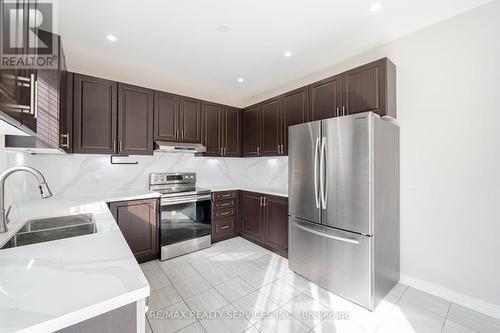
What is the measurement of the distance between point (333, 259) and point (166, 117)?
300 cm

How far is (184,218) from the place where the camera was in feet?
10.3

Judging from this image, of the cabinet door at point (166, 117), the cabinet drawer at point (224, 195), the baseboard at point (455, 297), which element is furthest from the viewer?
the cabinet drawer at point (224, 195)

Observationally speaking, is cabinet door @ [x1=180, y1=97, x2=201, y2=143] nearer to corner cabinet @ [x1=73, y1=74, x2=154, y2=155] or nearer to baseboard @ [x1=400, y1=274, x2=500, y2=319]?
corner cabinet @ [x1=73, y1=74, x2=154, y2=155]

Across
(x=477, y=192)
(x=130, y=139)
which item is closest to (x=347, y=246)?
(x=477, y=192)

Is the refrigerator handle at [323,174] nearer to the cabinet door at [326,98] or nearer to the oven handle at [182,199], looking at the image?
the cabinet door at [326,98]

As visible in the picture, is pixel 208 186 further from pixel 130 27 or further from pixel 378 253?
pixel 378 253

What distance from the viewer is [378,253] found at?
1993 mm

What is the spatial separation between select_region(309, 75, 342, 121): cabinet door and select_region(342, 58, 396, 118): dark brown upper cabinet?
8cm

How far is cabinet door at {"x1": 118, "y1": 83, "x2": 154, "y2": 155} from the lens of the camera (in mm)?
2842

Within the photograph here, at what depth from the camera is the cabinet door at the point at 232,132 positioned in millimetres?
3896

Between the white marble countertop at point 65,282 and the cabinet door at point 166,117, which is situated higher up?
the cabinet door at point 166,117

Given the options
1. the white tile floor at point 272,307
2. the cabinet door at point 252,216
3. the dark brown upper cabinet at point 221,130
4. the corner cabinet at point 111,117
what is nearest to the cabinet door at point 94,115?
the corner cabinet at point 111,117

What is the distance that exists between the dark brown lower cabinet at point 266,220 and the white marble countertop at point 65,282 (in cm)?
222

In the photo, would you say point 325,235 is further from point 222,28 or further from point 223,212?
point 222,28
